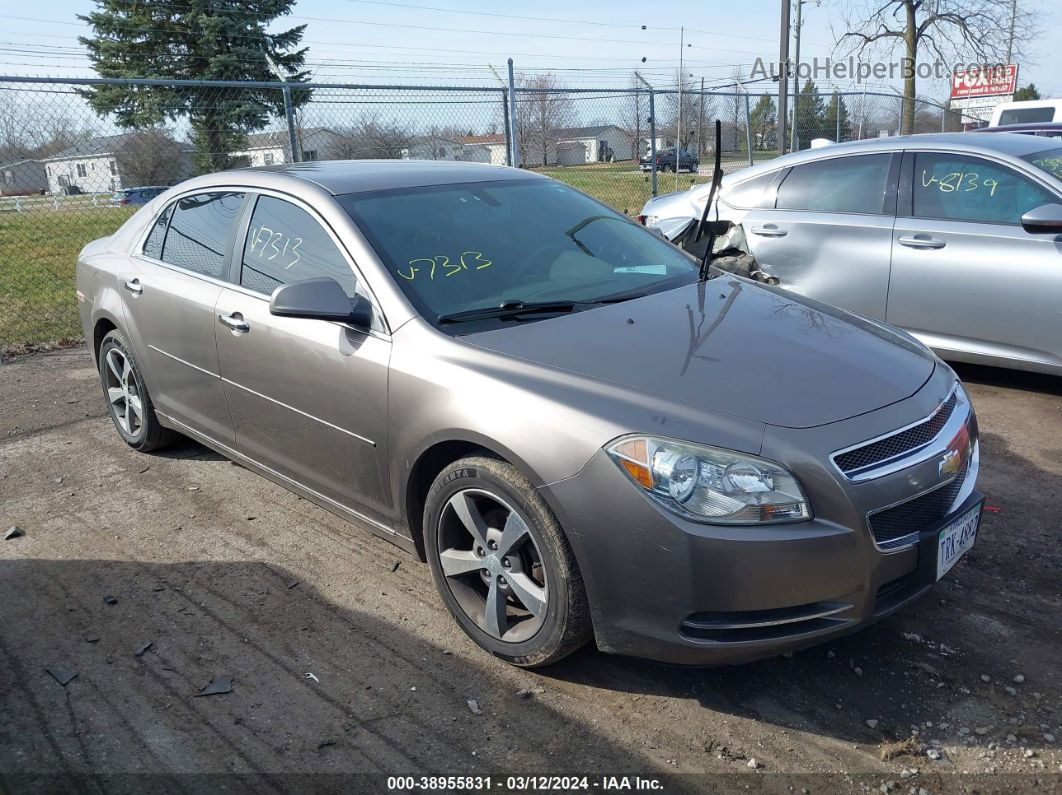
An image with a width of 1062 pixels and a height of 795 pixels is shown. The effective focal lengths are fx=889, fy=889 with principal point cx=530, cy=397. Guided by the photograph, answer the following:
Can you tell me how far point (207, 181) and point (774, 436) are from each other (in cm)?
335

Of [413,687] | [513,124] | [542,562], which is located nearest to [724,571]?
[542,562]

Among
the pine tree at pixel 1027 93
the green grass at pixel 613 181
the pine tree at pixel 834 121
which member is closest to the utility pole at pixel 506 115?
the green grass at pixel 613 181

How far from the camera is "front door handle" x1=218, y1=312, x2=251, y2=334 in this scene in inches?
152

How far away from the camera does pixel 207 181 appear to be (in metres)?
4.58

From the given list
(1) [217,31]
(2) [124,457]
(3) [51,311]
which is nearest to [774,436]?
(2) [124,457]

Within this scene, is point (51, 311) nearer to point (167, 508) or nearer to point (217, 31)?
point (167, 508)

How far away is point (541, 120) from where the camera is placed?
1312 cm

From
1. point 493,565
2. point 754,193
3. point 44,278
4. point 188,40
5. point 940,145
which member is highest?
point 188,40

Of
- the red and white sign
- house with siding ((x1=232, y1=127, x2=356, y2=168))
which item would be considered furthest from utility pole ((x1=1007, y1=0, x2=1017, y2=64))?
house with siding ((x1=232, y1=127, x2=356, y2=168))

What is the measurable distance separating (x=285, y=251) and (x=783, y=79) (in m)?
13.9

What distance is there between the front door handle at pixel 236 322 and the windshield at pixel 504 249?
701 millimetres

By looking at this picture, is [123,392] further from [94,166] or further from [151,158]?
[151,158]

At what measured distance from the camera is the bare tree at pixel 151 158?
29.4 feet

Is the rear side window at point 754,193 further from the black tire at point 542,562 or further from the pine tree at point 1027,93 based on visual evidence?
the pine tree at point 1027,93
